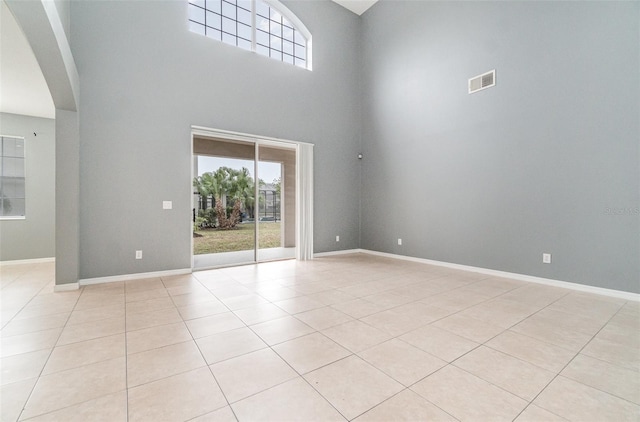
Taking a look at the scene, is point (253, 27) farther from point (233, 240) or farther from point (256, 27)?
point (233, 240)

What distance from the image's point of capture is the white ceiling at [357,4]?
598cm

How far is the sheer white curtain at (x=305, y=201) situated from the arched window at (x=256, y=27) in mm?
1940

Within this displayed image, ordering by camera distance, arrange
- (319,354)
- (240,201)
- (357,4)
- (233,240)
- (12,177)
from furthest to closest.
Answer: (233,240) < (240,201) < (357,4) < (12,177) < (319,354)

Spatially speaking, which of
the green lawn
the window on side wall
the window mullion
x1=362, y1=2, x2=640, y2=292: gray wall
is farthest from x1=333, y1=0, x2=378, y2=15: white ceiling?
the window on side wall

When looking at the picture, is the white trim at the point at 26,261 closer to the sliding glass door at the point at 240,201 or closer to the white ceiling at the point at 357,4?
the sliding glass door at the point at 240,201

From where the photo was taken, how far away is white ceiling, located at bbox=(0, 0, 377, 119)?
302cm

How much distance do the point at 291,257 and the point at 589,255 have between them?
181 inches

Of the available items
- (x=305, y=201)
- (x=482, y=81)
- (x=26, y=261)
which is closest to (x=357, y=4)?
(x=482, y=81)

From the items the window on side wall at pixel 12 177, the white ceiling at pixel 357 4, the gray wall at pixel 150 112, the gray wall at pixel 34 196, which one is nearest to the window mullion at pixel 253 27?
the gray wall at pixel 150 112

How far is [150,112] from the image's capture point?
4078mm

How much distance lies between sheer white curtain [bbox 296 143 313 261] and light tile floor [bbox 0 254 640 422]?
2100 millimetres

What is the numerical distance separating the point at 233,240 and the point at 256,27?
4.87 metres

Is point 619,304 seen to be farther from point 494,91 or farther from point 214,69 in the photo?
point 214,69

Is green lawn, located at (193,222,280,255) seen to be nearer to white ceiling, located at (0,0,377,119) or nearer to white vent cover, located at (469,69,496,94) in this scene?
white ceiling, located at (0,0,377,119)
